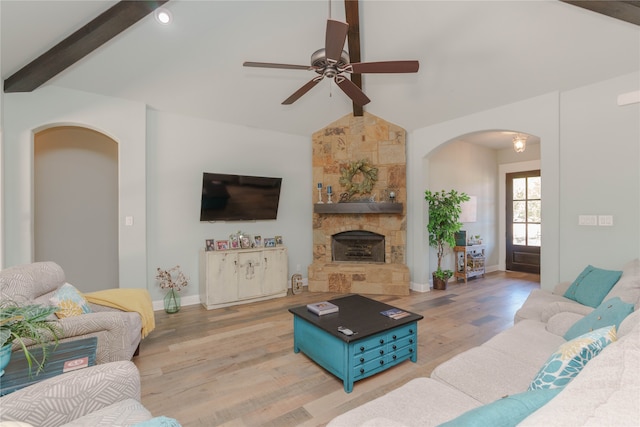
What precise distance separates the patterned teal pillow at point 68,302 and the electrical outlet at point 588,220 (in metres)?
4.86

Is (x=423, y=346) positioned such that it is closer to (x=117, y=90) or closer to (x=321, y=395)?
(x=321, y=395)

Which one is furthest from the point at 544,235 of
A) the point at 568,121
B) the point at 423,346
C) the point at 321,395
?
the point at 321,395

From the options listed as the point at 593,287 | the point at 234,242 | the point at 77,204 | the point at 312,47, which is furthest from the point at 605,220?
the point at 77,204

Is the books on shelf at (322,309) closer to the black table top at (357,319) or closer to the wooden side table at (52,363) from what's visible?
the black table top at (357,319)

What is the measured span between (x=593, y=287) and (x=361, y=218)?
9.91 ft

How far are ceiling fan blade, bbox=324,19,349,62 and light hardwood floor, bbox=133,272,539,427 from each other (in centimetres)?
250

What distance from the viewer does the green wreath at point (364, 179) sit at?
16.1ft

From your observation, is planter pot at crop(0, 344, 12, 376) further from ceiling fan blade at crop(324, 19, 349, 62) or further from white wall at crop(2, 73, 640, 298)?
white wall at crop(2, 73, 640, 298)

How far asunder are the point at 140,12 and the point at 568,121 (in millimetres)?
4553

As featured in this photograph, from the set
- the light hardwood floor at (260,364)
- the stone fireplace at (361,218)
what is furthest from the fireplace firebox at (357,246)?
the light hardwood floor at (260,364)

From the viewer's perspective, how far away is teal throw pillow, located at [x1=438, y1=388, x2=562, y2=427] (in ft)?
2.27

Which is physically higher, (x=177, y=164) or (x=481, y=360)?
(x=177, y=164)

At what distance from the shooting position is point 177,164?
4.12 m

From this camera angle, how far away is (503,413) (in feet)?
2.36
